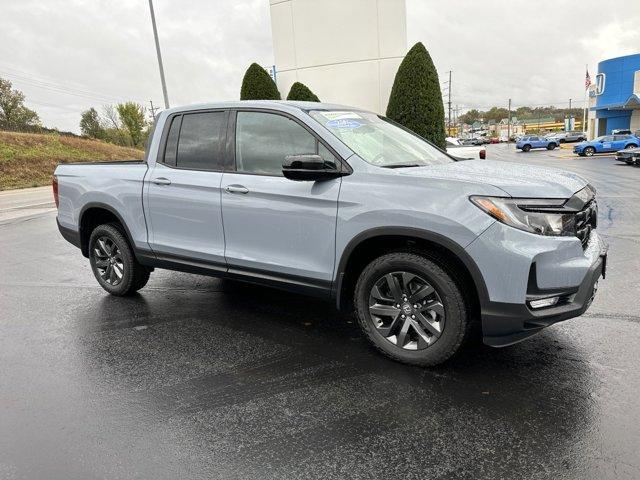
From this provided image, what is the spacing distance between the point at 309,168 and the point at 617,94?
5094 cm

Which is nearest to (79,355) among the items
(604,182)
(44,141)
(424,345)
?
(424,345)

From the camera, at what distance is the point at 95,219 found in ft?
18.1

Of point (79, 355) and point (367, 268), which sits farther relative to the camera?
point (79, 355)

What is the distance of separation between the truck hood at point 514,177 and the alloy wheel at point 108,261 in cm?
336

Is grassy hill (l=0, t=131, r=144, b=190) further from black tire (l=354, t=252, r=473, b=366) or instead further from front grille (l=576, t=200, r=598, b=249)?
front grille (l=576, t=200, r=598, b=249)

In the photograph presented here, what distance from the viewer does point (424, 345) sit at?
3.44 meters

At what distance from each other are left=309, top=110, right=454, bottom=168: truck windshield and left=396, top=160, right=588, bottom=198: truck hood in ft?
0.94

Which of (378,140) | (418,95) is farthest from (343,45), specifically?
(378,140)

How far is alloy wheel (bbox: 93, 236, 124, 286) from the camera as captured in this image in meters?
5.35

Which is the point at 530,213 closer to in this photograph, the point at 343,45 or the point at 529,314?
the point at 529,314

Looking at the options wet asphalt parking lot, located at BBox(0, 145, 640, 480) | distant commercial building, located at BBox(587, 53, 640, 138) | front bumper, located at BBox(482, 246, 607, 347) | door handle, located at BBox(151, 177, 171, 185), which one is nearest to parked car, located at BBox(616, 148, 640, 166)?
wet asphalt parking lot, located at BBox(0, 145, 640, 480)

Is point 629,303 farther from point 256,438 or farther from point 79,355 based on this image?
point 79,355

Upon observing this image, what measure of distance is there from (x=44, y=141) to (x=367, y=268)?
40116 millimetres

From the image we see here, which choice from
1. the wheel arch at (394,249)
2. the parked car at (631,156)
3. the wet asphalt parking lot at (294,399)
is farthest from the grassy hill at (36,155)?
the parked car at (631,156)
